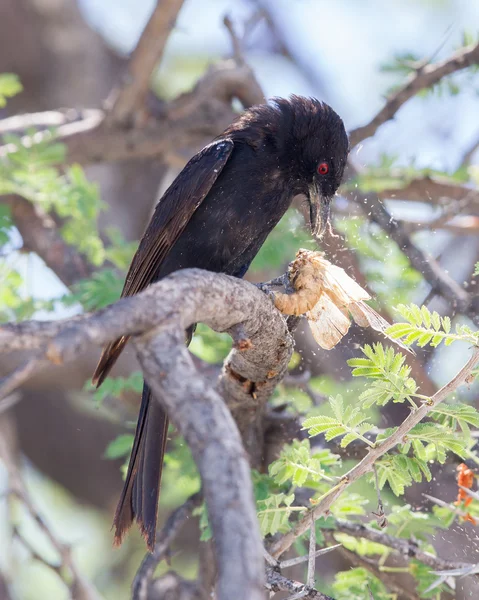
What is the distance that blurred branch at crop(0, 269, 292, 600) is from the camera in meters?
1.22

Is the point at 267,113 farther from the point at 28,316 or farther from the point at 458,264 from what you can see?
the point at 458,264

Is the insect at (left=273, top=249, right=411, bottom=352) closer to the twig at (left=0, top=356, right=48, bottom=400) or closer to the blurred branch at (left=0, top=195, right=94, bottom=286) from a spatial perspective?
the twig at (left=0, top=356, right=48, bottom=400)

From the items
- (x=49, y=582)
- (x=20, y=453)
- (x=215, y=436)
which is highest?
(x=215, y=436)

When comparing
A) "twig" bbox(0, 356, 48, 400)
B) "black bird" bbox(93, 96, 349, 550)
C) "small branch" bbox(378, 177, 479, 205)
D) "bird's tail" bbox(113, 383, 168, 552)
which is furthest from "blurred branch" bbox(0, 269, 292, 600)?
"small branch" bbox(378, 177, 479, 205)

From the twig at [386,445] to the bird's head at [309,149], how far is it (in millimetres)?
1564

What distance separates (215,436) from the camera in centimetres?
138

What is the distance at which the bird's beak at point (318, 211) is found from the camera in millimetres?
3611

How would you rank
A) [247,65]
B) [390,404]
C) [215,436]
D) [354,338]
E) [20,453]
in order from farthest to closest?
[20,453]
[247,65]
[390,404]
[354,338]
[215,436]

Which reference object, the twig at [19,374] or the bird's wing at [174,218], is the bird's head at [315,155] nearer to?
the bird's wing at [174,218]

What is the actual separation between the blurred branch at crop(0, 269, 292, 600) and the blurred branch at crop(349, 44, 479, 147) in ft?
10.0

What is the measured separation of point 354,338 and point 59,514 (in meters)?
5.51

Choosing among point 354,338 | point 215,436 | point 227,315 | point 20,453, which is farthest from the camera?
point 20,453

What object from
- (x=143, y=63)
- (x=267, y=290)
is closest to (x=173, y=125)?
(x=143, y=63)

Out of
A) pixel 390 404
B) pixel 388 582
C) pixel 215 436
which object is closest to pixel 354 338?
pixel 390 404
